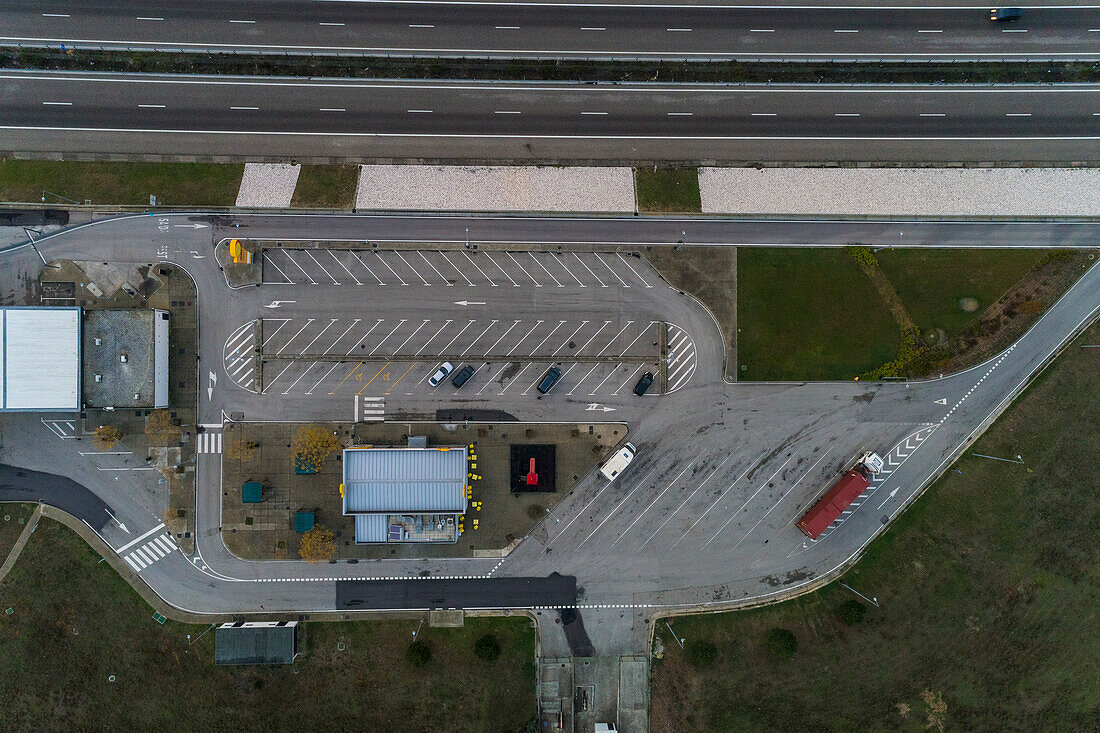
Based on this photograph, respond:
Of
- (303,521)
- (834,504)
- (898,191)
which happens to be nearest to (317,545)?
(303,521)

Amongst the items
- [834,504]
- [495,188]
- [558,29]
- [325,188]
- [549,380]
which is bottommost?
[834,504]

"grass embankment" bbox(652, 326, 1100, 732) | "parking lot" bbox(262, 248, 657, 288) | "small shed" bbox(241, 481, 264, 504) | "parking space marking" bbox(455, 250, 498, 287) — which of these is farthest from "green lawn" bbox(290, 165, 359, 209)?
"grass embankment" bbox(652, 326, 1100, 732)

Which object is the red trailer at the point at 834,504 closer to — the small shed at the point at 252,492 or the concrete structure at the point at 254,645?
the concrete structure at the point at 254,645

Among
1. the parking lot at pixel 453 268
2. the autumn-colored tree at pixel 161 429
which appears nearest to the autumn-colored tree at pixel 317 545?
the autumn-colored tree at pixel 161 429

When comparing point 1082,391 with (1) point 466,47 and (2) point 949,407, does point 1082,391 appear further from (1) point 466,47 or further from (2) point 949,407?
(1) point 466,47

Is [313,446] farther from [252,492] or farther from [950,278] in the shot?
[950,278]

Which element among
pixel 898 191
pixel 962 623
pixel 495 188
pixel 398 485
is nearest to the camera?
pixel 398 485
